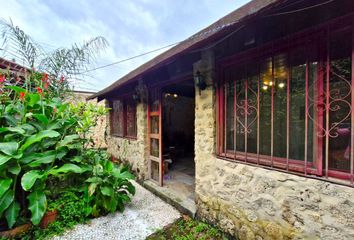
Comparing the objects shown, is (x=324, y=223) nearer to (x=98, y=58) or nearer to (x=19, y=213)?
(x=19, y=213)

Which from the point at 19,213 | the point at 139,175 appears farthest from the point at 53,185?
the point at 139,175

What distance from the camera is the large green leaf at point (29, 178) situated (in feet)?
7.72

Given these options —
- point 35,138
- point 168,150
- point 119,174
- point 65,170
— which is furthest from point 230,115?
point 168,150

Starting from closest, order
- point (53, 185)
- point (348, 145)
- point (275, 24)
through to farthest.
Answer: point (348, 145) → point (275, 24) → point (53, 185)

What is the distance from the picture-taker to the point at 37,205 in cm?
248

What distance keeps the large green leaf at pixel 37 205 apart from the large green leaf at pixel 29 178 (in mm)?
251

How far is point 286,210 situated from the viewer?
6.24 ft

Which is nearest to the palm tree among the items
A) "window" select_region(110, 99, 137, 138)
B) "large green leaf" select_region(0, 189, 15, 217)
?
"window" select_region(110, 99, 137, 138)

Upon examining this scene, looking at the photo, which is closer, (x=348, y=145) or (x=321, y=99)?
(x=348, y=145)

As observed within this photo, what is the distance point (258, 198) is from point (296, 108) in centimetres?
115

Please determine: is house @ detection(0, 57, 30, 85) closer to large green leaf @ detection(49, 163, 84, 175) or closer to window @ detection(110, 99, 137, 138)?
large green leaf @ detection(49, 163, 84, 175)

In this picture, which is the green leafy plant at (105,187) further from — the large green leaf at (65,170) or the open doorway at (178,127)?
the open doorway at (178,127)

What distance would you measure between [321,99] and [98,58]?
17.2 ft

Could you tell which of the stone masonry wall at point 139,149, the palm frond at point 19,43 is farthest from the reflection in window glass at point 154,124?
the palm frond at point 19,43
